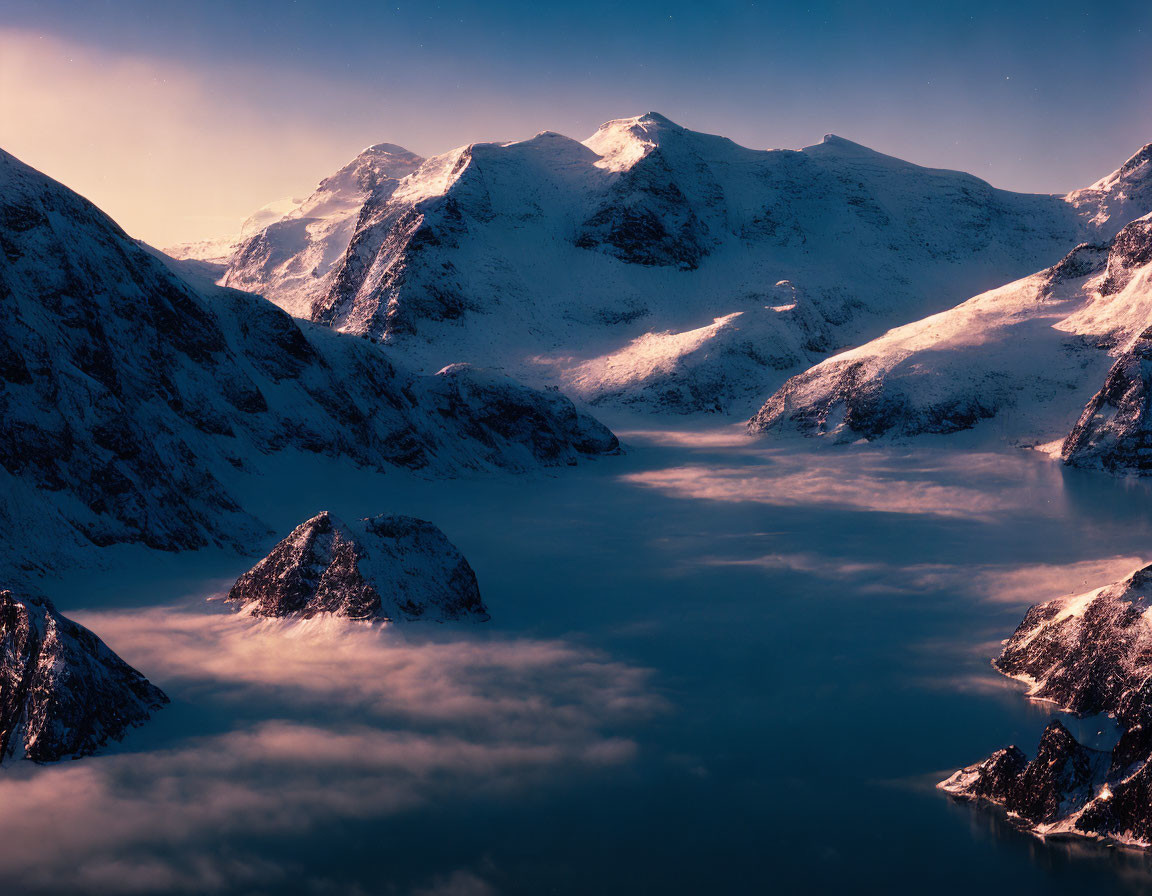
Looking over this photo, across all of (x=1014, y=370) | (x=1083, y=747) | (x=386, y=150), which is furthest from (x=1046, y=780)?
(x=386, y=150)

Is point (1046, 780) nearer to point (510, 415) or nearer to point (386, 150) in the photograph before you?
point (510, 415)

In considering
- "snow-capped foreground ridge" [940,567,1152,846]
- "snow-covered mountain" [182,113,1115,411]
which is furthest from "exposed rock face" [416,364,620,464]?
"snow-capped foreground ridge" [940,567,1152,846]

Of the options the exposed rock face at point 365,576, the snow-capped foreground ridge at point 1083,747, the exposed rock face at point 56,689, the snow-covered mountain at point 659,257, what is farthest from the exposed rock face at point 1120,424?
the exposed rock face at point 56,689

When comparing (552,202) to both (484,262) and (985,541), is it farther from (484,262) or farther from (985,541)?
(985,541)

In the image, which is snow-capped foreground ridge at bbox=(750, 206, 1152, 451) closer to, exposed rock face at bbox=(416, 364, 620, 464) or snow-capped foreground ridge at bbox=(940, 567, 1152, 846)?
exposed rock face at bbox=(416, 364, 620, 464)

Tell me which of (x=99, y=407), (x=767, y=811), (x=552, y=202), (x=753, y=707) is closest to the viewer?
(x=767, y=811)

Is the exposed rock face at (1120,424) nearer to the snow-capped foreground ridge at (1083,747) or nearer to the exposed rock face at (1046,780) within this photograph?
the snow-capped foreground ridge at (1083,747)

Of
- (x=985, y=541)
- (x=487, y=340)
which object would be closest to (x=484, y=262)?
(x=487, y=340)
